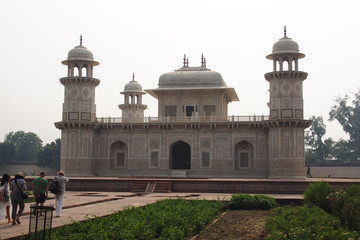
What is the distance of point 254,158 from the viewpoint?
3200 cm

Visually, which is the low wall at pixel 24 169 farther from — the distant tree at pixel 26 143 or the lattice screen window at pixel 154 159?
the lattice screen window at pixel 154 159

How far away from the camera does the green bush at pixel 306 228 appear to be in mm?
7759

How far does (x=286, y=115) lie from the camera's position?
99.0 feet

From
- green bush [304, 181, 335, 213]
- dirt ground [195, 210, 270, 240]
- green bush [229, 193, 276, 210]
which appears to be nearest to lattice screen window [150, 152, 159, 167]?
green bush [229, 193, 276, 210]

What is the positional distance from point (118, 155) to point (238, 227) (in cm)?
2462

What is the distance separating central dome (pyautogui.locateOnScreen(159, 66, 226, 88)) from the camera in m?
35.3

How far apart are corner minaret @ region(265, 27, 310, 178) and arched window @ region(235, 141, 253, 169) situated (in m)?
2.39

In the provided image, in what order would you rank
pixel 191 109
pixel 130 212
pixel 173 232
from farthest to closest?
pixel 191 109 → pixel 130 212 → pixel 173 232

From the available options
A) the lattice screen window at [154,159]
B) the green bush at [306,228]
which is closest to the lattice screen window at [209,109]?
the lattice screen window at [154,159]

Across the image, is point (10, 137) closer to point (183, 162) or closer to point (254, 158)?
point (183, 162)

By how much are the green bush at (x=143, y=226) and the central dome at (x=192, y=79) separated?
2381 cm

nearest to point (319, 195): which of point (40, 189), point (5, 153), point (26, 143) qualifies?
point (40, 189)

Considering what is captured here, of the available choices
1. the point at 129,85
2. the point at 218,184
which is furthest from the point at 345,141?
the point at 218,184

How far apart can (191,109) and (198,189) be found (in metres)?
14.7
